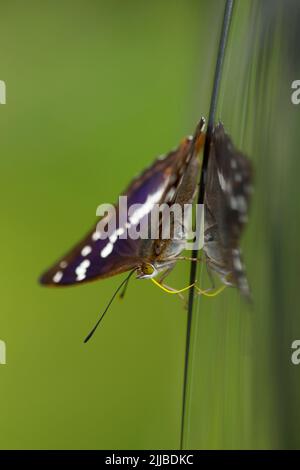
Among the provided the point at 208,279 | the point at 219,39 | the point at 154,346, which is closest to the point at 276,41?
Result: the point at 219,39

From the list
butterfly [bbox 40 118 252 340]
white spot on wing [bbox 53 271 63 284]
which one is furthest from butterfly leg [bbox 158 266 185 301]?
white spot on wing [bbox 53 271 63 284]

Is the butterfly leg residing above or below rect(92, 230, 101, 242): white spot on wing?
below

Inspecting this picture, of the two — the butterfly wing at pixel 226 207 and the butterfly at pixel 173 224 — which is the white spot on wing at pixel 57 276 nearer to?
the butterfly at pixel 173 224

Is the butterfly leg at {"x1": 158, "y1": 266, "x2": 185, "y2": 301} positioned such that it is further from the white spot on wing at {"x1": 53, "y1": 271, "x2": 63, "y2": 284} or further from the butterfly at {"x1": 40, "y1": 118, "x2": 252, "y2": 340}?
the white spot on wing at {"x1": 53, "y1": 271, "x2": 63, "y2": 284}

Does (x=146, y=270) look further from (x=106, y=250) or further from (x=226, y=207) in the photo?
(x=226, y=207)

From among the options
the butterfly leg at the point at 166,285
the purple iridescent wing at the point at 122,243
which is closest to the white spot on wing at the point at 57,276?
the purple iridescent wing at the point at 122,243

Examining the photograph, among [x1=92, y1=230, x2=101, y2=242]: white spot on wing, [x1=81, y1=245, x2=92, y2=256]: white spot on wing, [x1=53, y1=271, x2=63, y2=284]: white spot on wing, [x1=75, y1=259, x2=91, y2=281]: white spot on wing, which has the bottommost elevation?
[x1=53, y1=271, x2=63, y2=284]: white spot on wing
